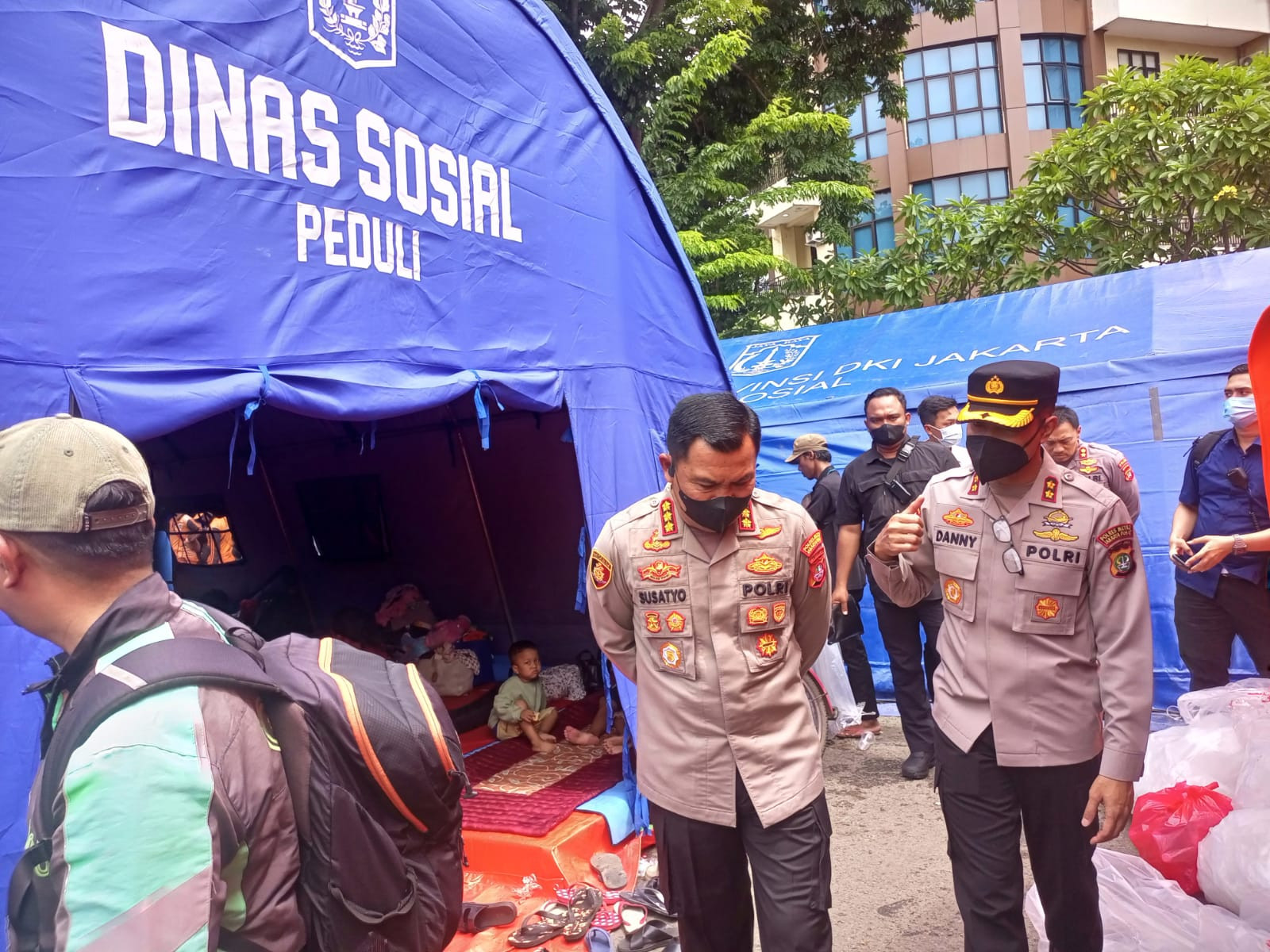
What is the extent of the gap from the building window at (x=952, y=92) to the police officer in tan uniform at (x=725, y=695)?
811 inches

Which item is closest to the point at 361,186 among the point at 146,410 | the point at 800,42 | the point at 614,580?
the point at 146,410

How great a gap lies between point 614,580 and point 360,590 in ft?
18.3

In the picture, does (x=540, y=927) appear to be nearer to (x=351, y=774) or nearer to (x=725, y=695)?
(x=725, y=695)

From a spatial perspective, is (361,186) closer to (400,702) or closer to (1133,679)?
(400,702)

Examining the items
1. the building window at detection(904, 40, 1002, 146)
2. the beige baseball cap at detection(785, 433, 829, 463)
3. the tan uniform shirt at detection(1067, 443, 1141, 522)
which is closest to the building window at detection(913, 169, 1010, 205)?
the building window at detection(904, 40, 1002, 146)

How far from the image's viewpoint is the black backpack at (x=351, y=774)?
51.6 inches

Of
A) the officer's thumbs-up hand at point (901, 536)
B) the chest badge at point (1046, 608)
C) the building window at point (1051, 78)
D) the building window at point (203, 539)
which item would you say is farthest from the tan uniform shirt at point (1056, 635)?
the building window at point (1051, 78)

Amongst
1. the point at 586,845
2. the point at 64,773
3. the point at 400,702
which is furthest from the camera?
the point at 586,845

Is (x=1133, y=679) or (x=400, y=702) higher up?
(x=400, y=702)

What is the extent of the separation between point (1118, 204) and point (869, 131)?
37.7 ft

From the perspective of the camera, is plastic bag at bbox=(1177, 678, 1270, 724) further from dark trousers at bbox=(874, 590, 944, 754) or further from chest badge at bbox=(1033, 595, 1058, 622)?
chest badge at bbox=(1033, 595, 1058, 622)

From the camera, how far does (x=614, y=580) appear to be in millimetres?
2641

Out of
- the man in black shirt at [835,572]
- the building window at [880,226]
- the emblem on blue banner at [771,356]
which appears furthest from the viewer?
the building window at [880,226]

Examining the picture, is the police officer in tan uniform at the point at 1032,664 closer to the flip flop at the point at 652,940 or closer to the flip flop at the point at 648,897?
the flip flop at the point at 652,940
